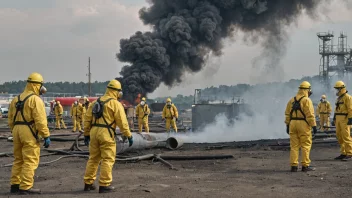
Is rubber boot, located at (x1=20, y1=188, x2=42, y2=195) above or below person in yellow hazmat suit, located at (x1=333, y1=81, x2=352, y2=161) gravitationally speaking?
below

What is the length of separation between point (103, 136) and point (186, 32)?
67.2 ft

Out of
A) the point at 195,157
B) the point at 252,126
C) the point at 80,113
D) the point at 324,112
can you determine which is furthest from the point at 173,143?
the point at 80,113

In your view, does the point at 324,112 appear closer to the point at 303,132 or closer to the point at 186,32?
the point at 186,32

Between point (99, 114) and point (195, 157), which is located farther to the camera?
point (195, 157)

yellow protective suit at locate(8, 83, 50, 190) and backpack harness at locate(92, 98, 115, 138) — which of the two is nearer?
yellow protective suit at locate(8, 83, 50, 190)

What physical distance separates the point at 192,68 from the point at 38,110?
22.3 meters

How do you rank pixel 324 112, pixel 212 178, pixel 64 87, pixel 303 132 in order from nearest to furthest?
1. pixel 212 178
2. pixel 303 132
3. pixel 324 112
4. pixel 64 87

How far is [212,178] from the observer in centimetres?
893

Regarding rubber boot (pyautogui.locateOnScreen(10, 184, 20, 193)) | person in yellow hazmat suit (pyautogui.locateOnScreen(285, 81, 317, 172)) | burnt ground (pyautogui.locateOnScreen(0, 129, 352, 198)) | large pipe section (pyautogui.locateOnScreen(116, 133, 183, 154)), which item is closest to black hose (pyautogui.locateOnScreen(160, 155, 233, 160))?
burnt ground (pyautogui.locateOnScreen(0, 129, 352, 198))

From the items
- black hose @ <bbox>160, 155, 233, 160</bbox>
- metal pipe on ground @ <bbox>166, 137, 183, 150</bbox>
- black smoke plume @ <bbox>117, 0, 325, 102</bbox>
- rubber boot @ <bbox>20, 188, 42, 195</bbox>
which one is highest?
black smoke plume @ <bbox>117, 0, 325, 102</bbox>

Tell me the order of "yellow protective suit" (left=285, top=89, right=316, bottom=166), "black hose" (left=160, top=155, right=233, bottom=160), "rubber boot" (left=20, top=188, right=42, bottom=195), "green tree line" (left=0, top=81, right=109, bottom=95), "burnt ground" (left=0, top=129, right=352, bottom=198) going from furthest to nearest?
"green tree line" (left=0, top=81, right=109, bottom=95), "black hose" (left=160, top=155, right=233, bottom=160), "yellow protective suit" (left=285, top=89, right=316, bottom=166), "burnt ground" (left=0, top=129, right=352, bottom=198), "rubber boot" (left=20, top=188, right=42, bottom=195)

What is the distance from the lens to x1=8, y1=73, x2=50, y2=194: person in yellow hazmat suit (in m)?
7.38

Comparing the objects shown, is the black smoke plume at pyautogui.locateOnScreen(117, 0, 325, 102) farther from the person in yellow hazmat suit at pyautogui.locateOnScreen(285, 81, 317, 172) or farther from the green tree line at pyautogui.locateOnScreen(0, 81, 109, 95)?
the green tree line at pyautogui.locateOnScreen(0, 81, 109, 95)

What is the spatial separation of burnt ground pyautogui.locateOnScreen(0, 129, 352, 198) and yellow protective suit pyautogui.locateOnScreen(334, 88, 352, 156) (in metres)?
0.53
